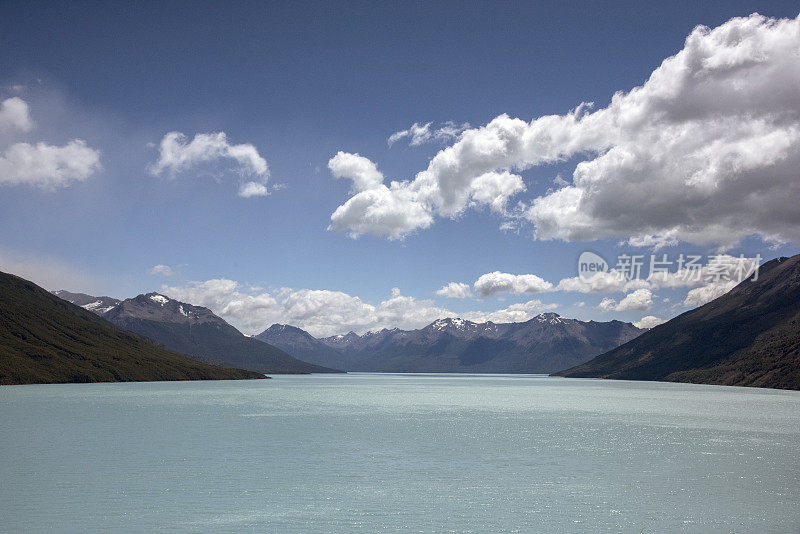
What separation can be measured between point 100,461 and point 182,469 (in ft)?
36.9

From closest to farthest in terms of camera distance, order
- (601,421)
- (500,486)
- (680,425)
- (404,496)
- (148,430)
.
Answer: (404,496)
(500,486)
(148,430)
(680,425)
(601,421)

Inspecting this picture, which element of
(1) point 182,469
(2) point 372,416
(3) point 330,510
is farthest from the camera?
(2) point 372,416

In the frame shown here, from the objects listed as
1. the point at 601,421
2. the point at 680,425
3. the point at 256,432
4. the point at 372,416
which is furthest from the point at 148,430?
the point at 680,425

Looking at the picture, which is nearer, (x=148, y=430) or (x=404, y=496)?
(x=404, y=496)

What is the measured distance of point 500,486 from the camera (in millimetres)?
51344

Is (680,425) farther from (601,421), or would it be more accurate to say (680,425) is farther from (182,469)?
(182,469)

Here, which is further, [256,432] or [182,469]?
[256,432]

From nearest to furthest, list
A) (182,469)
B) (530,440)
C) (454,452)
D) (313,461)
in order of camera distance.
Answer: (182,469) < (313,461) < (454,452) < (530,440)

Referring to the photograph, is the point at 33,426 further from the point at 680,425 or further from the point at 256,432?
the point at 680,425

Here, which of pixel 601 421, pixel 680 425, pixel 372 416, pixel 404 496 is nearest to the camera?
pixel 404 496

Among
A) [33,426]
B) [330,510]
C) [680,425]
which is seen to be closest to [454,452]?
[330,510]

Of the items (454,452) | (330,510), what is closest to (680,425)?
(454,452)

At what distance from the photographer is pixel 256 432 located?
300ft

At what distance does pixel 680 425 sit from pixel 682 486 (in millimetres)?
65192
